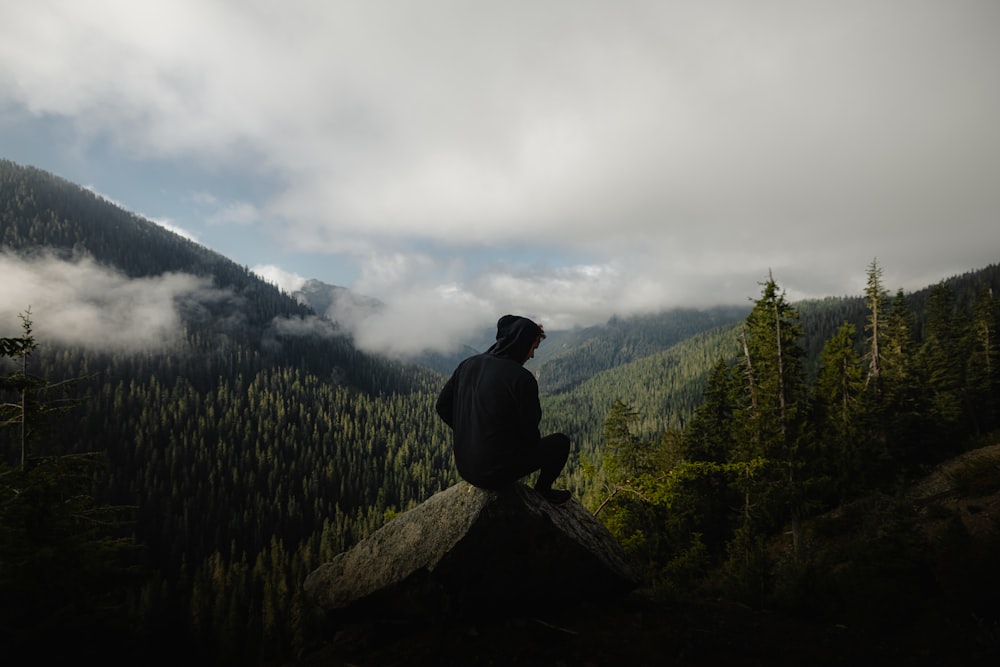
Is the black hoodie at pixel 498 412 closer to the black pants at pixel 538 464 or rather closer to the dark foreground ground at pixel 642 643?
the black pants at pixel 538 464

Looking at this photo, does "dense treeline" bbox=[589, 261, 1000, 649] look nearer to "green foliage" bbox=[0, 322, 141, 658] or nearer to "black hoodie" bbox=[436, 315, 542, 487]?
"black hoodie" bbox=[436, 315, 542, 487]

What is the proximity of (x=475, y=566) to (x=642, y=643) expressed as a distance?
7.85 feet

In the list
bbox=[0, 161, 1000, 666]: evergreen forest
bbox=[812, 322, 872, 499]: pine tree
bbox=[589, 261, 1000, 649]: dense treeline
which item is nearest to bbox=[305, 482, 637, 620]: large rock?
bbox=[0, 161, 1000, 666]: evergreen forest

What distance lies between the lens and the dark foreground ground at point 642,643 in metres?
4.63

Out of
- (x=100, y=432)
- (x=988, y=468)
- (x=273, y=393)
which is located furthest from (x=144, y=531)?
(x=988, y=468)

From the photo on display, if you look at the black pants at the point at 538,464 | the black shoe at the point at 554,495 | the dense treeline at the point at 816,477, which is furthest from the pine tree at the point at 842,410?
the black pants at the point at 538,464

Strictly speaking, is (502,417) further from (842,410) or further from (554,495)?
(842,410)

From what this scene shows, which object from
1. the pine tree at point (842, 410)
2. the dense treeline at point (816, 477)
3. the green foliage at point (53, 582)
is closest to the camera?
the green foliage at point (53, 582)

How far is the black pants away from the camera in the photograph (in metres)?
5.95

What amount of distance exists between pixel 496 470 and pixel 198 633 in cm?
8423

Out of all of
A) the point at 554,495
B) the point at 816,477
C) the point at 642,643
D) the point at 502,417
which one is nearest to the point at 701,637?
the point at 642,643

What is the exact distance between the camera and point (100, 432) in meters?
128

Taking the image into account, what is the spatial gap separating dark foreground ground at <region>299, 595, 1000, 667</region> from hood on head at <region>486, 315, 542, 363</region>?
3753 mm

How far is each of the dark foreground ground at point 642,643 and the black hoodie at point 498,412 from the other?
6.59 ft
